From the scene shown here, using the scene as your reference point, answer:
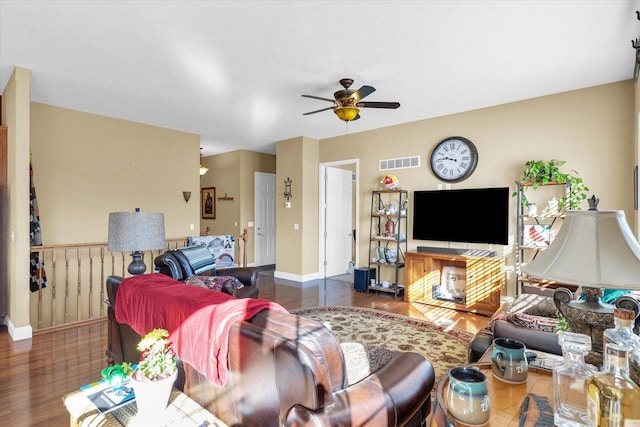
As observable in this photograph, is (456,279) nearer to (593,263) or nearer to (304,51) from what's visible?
(304,51)

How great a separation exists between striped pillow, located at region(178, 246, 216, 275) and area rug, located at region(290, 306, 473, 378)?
54.3 inches

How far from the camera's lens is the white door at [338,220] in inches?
267

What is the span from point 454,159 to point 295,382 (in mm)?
4559

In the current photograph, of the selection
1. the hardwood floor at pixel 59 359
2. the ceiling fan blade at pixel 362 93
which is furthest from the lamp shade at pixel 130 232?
the ceiling fan blade at pixel 362 93

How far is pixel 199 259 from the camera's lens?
145 inches

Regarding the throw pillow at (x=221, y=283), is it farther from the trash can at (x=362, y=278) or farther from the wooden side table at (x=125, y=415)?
the trash can at (x=362, y=278)

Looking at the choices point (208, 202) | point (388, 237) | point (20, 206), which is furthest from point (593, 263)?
point (208, 202)

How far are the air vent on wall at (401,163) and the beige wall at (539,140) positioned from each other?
2.7 inches

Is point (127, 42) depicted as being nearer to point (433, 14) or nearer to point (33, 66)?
point (33, 66)

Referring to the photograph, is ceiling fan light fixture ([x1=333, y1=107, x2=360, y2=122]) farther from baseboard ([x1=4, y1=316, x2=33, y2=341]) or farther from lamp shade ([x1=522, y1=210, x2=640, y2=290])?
baseboard ([x1=4, y1=316, x2=33, y2=341])

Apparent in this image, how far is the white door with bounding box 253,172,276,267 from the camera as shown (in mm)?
7915

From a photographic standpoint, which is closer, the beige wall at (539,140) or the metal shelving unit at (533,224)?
the beige wall at (539,140)

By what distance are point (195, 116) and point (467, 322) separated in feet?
15.5

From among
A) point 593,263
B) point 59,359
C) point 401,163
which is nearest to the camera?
point 593,263
